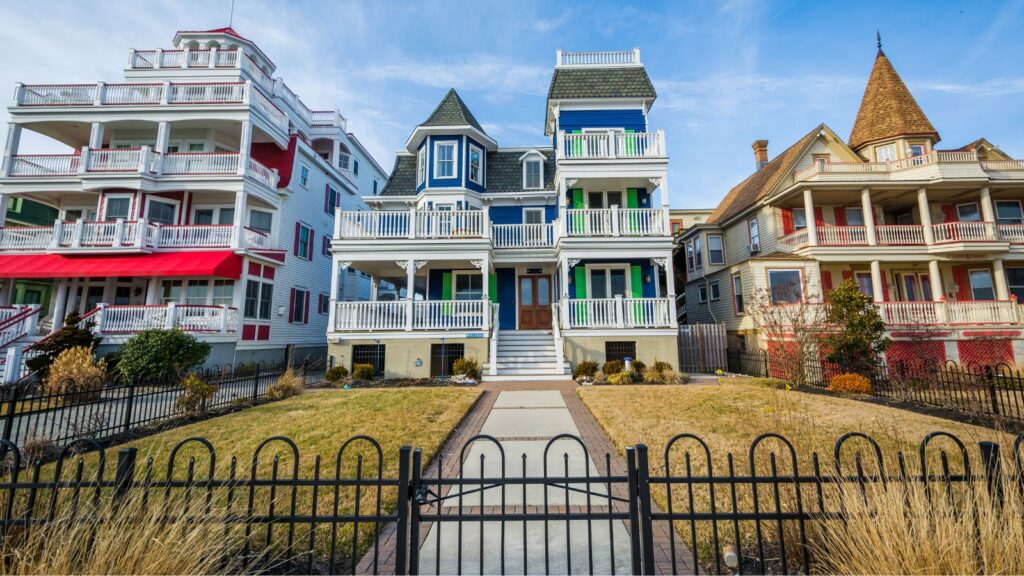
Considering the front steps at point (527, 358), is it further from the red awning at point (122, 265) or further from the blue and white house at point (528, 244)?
the red awning at point (122, 265)

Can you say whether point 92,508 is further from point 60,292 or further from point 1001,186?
point 1001,186

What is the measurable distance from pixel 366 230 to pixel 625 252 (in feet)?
33.8

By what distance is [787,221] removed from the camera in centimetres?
2053

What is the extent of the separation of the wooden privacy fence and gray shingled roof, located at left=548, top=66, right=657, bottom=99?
34.3ft

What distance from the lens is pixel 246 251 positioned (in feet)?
58.0

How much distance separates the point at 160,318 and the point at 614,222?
18.5 m

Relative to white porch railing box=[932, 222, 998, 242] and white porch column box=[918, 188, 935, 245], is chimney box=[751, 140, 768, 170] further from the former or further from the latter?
white porch railing box=[932, 222, 998, 242]

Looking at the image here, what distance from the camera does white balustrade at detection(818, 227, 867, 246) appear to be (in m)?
19.0

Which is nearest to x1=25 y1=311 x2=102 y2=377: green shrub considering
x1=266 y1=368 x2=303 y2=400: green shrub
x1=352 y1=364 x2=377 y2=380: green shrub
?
x1=266 y1=368 x2=303 y2=400: green shrub

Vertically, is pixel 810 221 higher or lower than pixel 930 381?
higher

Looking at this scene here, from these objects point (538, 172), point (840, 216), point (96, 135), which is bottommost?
point (840, 216)

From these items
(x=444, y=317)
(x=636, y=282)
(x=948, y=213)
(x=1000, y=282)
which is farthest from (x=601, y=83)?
(x=1000, y=282)

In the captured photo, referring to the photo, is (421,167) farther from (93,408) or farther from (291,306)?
(93,408)

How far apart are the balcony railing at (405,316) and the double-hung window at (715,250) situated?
53.3 ft
